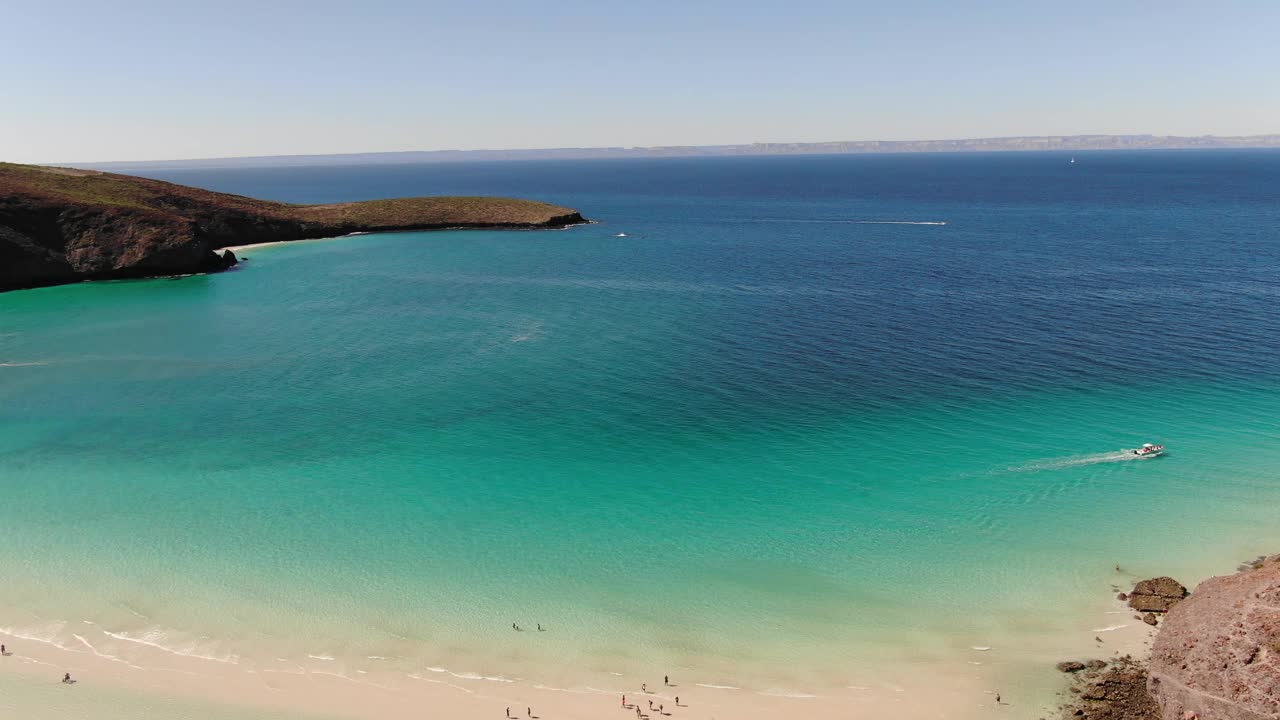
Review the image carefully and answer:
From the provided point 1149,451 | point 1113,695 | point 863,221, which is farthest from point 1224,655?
point 863,221

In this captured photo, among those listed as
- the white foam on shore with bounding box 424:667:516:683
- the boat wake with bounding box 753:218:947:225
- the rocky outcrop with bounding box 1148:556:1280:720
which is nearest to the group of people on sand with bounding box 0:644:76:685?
the white foam on shore with bounding box 424:667:516:683

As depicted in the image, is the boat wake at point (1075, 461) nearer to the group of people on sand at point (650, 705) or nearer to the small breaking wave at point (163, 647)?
the group of people on sand at point (650, 705)

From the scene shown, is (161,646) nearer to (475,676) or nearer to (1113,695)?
(475,676)

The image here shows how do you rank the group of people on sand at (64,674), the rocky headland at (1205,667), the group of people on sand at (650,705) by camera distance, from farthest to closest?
the group of people on sand at (64,674)
the group of people on sand at (650,705)
the rocky headland at (1205,667)

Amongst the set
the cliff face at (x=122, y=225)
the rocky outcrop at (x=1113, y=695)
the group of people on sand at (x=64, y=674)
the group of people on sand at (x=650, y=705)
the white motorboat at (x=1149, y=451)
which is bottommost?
the group of people on sand at (x=64, y=674)

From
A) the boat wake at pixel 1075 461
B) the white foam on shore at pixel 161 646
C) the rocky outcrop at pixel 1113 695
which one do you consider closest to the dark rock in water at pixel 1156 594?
the rocky outcrop at pixel 1113 695

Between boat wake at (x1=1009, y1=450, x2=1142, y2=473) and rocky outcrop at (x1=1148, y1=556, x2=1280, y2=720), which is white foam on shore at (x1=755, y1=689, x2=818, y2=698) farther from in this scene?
boat wake at (x1=1009, y1=450, x2=1142, y2=473)
